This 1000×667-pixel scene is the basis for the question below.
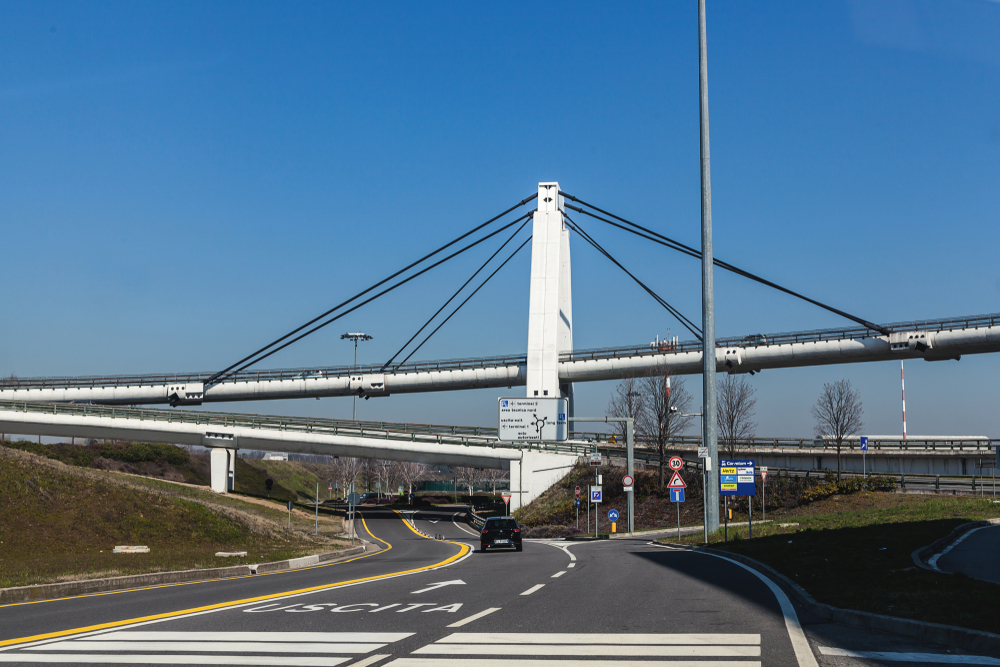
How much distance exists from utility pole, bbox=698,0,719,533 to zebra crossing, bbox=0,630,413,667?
56.7ft

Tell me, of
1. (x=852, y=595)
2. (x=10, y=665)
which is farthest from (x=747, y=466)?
(x=10, y=665)

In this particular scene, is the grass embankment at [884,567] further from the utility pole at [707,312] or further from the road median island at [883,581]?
the utility pole at [707,312]

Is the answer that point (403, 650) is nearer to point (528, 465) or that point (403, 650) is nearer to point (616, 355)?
point (528, 465)

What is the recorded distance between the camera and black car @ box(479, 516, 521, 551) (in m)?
30.7

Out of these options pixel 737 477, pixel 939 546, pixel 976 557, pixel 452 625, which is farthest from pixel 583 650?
pixel 737 477

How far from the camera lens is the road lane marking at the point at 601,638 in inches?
335

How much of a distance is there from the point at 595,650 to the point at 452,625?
228cm

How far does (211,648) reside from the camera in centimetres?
858

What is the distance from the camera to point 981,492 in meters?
41.5

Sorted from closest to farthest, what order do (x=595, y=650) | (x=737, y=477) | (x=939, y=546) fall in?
(x=595, y=650)
(x=939, y=546)
(x=737, y=477)

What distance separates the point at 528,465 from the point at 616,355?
12.7 metres

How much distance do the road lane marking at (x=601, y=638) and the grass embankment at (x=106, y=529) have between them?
13133mm

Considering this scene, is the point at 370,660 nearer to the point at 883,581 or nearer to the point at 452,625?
the point at 452,625

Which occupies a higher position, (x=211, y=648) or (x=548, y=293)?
(x=548, y=293)
